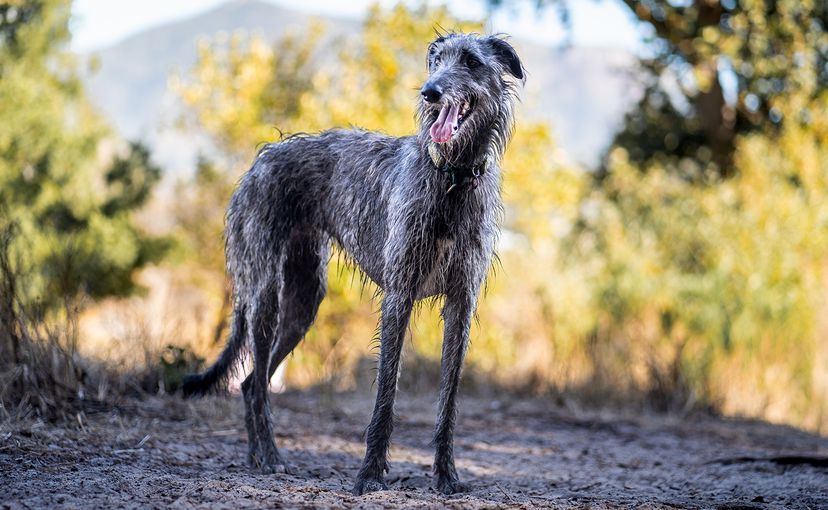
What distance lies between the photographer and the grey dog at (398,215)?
4.94m

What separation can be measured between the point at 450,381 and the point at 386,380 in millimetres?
388

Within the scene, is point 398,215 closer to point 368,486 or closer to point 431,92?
point 431,92

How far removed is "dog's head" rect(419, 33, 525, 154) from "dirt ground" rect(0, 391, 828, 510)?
1.89 m

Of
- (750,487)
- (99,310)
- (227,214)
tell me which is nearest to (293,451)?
(227,214)

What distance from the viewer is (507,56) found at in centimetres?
512

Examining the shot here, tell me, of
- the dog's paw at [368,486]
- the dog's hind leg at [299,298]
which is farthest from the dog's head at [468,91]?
the dog's paw at [368,486]

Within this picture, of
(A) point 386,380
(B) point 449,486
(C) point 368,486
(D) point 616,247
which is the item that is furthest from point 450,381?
(D) point 616,247

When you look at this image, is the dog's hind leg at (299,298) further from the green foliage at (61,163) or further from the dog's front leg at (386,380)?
the green foliage at (61,163)

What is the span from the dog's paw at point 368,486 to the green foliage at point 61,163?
1000 centimetres

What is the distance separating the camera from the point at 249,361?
243 inches

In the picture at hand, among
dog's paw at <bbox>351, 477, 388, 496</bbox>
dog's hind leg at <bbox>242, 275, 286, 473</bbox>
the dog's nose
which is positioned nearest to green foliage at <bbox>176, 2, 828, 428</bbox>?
dog's hind leg at <bbox>242, 275, 286, 473</bbox>

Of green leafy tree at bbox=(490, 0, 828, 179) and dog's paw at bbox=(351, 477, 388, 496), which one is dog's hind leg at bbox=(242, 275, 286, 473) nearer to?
dog's paw at bbox=(351, 477, 388, 496)

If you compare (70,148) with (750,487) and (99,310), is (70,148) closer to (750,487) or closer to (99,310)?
(99,310)

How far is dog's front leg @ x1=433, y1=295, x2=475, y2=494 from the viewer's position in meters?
5.17
